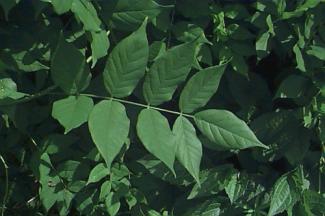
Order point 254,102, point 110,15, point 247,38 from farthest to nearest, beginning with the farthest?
point 254,102
point 247,38
point 110,15

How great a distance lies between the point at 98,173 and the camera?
5.44 ft

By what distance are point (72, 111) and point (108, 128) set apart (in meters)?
0.12

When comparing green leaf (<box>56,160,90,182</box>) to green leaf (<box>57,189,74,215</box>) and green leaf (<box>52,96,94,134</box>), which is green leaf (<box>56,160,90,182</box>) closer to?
green leaf (<box>57,189,74,215</box>)

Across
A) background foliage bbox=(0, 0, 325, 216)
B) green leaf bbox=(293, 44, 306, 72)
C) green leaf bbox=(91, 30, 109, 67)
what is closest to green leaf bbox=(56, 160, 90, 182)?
background foliage bbox=(0, 0, 325, 216)

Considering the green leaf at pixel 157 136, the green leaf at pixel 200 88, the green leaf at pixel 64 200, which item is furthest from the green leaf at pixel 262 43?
the green leaf at pixel 64 200

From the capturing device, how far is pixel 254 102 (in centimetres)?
175

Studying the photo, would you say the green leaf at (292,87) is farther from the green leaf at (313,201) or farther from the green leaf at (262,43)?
the green leaf at (313,201)

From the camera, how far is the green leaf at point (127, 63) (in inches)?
52.7

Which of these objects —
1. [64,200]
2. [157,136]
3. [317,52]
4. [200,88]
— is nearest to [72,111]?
[157,136]

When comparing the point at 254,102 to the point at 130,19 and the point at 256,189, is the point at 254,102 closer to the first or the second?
the point at 256,189

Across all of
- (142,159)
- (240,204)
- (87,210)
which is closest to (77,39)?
(142,159)

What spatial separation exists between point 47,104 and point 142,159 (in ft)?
1.07

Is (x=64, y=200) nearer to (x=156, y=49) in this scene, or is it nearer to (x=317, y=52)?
(x=156, y=49)

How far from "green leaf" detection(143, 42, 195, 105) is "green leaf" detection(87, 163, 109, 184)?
31 cm
